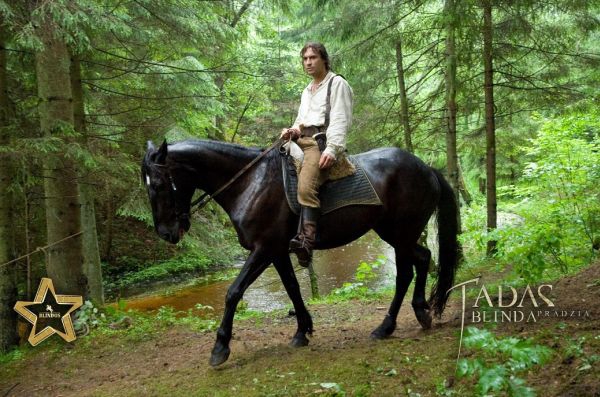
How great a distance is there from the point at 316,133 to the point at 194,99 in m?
5.35

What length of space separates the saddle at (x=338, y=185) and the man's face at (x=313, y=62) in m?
0.73

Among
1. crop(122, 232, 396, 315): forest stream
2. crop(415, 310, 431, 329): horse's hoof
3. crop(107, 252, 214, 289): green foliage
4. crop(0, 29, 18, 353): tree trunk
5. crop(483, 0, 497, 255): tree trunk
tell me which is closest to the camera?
crop(415, 310, 431, 329): horse's hoof

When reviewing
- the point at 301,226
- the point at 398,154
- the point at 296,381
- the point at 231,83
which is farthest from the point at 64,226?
the point at 231,83

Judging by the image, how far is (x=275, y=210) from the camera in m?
4.23

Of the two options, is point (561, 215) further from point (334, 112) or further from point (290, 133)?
point (290, 133)

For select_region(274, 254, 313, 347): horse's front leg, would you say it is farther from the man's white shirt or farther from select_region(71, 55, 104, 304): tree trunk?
select_region(71, 55, 104, 304): tree trunk

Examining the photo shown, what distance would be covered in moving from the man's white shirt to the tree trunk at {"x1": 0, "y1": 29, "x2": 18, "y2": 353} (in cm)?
351

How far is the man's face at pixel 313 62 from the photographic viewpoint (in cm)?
426

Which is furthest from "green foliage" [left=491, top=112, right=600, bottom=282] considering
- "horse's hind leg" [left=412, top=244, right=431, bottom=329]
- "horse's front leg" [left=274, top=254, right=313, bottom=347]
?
"horse's front leg" [left=274, top=254, right=313, bottom=347]

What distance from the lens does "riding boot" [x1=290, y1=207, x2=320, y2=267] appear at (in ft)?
13.1

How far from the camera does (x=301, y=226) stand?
409cm

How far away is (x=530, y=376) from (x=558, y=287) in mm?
2439

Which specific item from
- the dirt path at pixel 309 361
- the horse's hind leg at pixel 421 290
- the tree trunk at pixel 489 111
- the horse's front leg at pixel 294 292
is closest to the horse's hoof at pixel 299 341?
the horse's front leg at pixel 294 292

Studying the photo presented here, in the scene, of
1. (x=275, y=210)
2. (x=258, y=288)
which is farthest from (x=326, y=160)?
(x=258, y=288)
